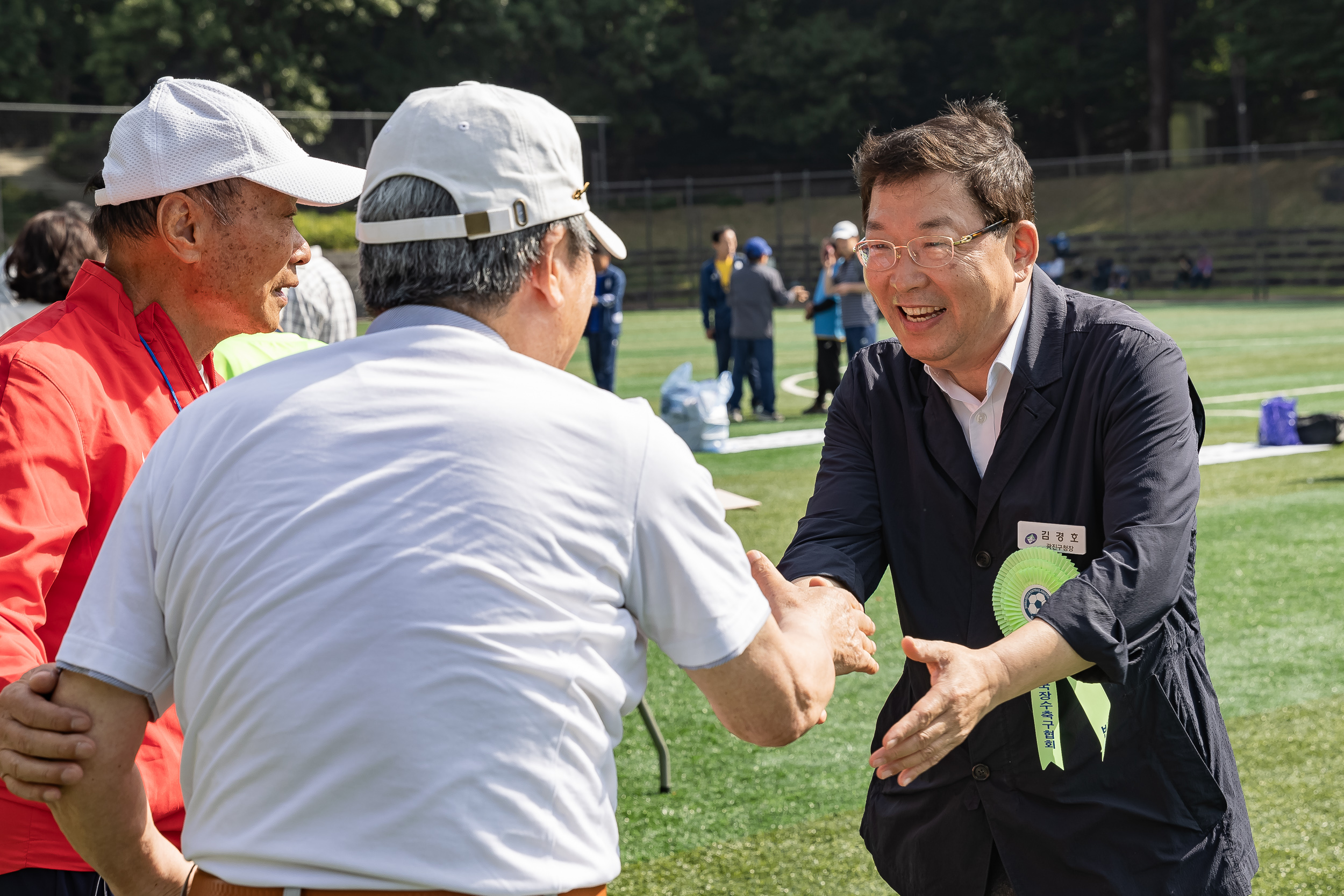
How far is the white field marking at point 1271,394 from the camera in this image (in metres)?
14.7

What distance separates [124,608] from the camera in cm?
156

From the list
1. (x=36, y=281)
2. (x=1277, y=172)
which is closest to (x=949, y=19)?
(x=1277, y=172)

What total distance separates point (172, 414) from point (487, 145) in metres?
0.99

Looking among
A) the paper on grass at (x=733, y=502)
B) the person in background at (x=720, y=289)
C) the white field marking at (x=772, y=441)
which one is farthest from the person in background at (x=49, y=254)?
the person in background at (x=720, y=289)

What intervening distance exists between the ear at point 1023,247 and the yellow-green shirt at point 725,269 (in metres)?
14.2

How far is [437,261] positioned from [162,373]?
0.96 meters

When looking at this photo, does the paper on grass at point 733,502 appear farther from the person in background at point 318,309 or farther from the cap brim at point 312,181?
the cap brim at point 312,181

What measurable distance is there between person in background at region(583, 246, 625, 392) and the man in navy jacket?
13.5m

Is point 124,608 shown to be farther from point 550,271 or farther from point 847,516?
point 847,516

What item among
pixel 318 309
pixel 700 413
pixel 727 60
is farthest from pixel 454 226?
pixel 727 60

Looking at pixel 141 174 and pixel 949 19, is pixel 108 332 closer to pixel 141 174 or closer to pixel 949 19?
pixel 141 174

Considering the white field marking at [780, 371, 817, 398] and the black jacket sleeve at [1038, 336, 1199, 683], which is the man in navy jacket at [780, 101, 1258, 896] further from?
the white field marking at [780, 371, 817, 398]

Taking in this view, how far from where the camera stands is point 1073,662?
6.80 feet

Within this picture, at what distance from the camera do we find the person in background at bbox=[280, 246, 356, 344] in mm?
5727
